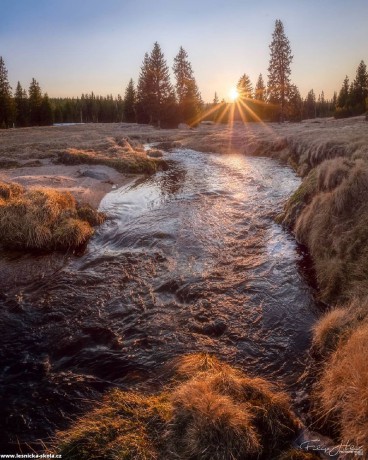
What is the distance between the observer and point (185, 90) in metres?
66.6

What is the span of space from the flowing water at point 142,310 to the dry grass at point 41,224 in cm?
69

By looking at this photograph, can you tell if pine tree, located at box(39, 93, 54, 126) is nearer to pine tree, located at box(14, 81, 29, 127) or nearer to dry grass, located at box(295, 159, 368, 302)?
pine tree, located at box(14, 81, 29, 127)

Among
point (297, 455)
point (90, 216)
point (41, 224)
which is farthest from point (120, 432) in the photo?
point (90, 216)

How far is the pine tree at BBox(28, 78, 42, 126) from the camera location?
2854 inches

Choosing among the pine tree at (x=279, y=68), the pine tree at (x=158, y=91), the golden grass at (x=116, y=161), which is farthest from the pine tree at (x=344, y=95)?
the golden grass at (x=116, y=161)

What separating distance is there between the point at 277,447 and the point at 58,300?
19.6ft

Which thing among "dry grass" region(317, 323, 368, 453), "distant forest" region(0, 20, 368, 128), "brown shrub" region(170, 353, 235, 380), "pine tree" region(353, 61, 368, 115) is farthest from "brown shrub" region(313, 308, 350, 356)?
"pine tree" region(353, 61, 368, 115)

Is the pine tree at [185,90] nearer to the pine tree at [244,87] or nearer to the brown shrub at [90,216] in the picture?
the pine tree at [244,87]

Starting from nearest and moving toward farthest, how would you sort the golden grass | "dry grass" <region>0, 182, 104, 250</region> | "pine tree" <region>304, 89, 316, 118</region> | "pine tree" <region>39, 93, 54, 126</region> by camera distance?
"dry grass" <region>0, 182, 104, 250</region> → the golden grass → "pine tree" <region>39, 93, 54, 126</region> → "pine tree" <region>304, 89, 316, 118</region>

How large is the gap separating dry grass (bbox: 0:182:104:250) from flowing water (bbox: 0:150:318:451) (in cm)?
69

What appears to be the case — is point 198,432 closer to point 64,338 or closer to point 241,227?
point 64,338

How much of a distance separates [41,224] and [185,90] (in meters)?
61.7

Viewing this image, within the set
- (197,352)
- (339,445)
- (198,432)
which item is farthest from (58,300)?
(339,445)

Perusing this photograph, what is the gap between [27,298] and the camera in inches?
329
